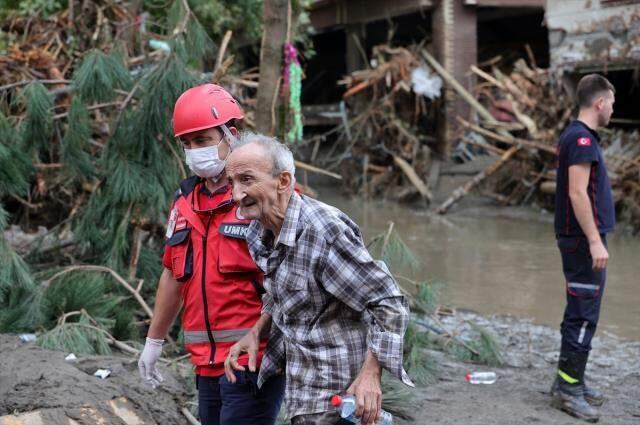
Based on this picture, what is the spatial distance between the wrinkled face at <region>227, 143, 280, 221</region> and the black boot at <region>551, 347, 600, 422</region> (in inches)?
104

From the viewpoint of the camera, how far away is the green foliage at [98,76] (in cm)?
524

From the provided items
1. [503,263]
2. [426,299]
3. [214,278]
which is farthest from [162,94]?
[503,263]

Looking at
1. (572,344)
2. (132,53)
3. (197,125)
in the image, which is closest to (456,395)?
(572,344)

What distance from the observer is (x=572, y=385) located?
4.44m

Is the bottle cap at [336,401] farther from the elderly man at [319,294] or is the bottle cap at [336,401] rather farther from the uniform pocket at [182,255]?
the uniform pocket at [182,255]

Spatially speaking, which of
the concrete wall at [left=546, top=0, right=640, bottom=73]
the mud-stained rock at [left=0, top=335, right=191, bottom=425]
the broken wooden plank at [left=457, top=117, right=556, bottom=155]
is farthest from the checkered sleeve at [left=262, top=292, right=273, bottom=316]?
the concrete wall at [left=546, top=0, right=640, bottom=73]

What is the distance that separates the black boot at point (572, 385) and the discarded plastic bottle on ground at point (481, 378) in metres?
0.51

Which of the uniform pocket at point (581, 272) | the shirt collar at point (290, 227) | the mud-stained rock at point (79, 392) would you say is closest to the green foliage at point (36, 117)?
the mud-stained rock at point (79, 392)

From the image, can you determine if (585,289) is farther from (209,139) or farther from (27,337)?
(27,337)

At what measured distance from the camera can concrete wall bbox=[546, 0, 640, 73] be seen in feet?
37.7

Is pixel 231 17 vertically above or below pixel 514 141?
above

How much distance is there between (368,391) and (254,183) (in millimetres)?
658

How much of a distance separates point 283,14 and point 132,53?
76.3 inches

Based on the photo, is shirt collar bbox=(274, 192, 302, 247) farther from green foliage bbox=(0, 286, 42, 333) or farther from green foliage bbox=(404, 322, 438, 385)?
green foliage bbox=(0, 286, 42, 333)
